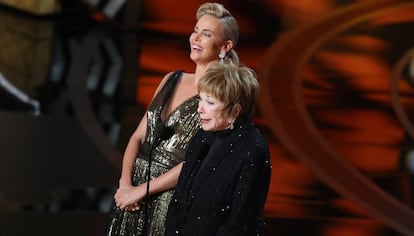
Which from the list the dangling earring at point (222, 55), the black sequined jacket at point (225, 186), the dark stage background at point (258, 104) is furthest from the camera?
the dark stage background at point (258, 104)

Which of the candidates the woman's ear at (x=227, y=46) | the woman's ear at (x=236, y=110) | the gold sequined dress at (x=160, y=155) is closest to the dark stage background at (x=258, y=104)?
the gold sequined dress at (x=160, y=155)

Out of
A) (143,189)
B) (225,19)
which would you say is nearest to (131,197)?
(143,189)

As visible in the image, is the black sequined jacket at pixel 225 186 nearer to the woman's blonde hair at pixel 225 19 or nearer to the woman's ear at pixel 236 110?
the woman's ear at pixel 236 110

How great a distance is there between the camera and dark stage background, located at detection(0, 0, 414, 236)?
3381 millimetres

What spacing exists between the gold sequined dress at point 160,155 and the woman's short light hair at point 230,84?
0.27m

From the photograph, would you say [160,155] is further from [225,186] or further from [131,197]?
[225,186]

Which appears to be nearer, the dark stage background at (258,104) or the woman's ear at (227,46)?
the woman's ear at (227,46)

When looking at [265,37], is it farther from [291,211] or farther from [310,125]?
[291,211]

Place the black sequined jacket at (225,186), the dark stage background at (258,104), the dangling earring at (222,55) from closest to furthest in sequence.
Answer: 1. the black sequined jacket at (225,186)
2. the dangling earring at (222,55)
3. the dark stage background at (258,104)

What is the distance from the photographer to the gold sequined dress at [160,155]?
1666mm

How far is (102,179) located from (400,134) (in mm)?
2161

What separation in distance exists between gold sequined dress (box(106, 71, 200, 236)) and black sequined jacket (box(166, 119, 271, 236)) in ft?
0.73

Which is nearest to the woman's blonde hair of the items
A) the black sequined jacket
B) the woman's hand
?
the black sequined jacket

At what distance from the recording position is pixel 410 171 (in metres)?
3.98
